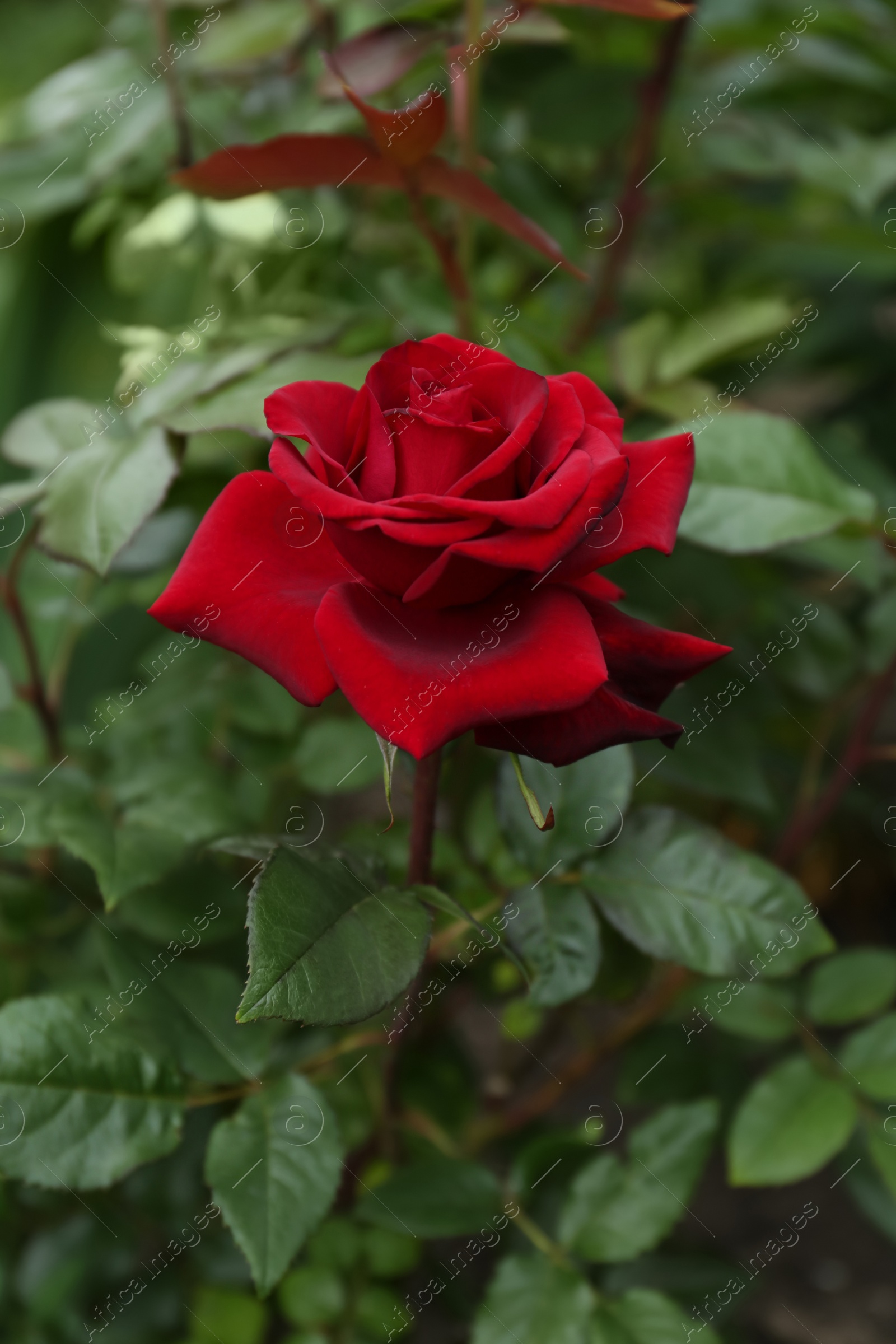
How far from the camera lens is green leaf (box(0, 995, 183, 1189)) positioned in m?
0.47

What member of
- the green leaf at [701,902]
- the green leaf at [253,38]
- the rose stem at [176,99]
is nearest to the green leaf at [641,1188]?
the green leaf at [701,902]

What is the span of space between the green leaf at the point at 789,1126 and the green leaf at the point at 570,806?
0.22 m

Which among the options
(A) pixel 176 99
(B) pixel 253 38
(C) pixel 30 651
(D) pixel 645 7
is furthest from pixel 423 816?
(B) pixel 253 38

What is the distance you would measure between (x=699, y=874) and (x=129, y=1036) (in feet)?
0.91

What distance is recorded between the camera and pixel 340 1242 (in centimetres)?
62

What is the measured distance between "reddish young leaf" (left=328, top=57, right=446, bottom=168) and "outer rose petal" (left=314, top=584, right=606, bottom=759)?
24 cm

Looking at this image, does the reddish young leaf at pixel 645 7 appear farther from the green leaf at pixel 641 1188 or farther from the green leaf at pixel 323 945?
the green leaf at pixel 641 1188

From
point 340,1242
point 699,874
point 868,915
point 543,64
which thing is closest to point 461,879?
point 699,874

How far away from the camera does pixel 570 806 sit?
0.52 metres

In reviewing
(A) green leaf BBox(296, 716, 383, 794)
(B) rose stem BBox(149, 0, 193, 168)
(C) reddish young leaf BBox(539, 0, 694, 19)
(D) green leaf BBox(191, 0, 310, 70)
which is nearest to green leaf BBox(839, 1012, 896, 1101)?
(A) green leaf BBox(296, 716, 383, 794)

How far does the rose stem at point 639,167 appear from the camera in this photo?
2.41 feet

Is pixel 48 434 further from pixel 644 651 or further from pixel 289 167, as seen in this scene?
pixel 644 651

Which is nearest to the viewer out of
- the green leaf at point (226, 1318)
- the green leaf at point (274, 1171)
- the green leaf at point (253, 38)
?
the green leaf at point (274, 1171)

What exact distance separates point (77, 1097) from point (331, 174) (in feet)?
1.44
